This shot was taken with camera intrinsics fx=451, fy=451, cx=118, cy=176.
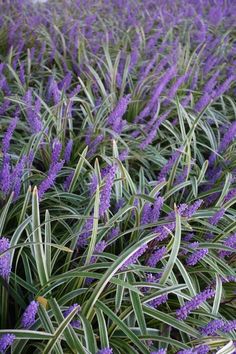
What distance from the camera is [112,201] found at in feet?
6.75

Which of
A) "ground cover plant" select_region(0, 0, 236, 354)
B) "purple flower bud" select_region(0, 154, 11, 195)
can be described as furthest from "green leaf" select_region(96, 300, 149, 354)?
"purple flower bud" select_region(0, 154, 11, 195)

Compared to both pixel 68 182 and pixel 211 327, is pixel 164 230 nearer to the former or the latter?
pixel 211 327

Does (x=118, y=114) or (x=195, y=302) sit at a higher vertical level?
(x=118, y=114)

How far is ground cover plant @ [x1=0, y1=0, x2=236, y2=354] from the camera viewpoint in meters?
1.42

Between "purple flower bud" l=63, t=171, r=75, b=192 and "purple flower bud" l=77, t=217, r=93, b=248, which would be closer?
"purple flower bud" l=77, t=217, r=93, b=248

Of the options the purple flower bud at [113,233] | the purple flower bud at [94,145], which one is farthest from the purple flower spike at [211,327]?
the purple flower bud at [94,145]

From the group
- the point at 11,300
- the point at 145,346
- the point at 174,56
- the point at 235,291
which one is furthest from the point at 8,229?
the point at 174,56

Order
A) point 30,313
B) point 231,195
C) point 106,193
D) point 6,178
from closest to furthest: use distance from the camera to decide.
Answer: point 30,313 < point 106,193 < point 6,178 < point 231,195

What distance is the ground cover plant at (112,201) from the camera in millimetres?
1420

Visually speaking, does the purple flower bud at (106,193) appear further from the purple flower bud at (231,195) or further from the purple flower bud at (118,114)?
the purple flower bud at (118,114)

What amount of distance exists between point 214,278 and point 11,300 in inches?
30.5

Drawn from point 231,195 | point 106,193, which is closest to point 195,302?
point 106,193

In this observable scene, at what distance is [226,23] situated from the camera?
4953 mm

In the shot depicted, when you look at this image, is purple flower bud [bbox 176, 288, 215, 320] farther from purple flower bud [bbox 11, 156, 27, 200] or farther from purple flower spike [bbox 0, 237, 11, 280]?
purple flower bud [bbox 11, 156, 27, 200]
